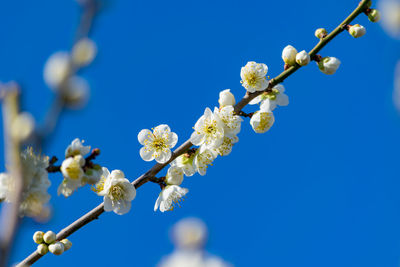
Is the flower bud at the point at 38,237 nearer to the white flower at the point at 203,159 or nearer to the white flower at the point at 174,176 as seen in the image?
the white flower at the point at 174,176

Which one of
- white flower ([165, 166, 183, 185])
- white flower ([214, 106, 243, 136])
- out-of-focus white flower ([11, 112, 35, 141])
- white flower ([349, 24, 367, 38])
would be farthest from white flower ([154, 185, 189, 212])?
out-of-focus white flower ([11, 112, 35, 141])

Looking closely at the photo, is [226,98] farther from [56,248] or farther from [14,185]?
[14,185]

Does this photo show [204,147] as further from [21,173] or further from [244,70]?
[21,173]

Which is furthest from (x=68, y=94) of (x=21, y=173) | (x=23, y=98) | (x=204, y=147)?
(x=204, y=147)

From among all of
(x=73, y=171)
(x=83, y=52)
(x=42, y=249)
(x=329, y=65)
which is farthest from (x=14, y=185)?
(x=329, y=65)

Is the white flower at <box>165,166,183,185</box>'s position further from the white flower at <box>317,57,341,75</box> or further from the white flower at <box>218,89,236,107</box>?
the white flower at <box>317,57,341,75</box>

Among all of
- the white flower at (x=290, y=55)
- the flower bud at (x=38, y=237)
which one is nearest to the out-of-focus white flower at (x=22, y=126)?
the flower bud at (x=38, y=237)
